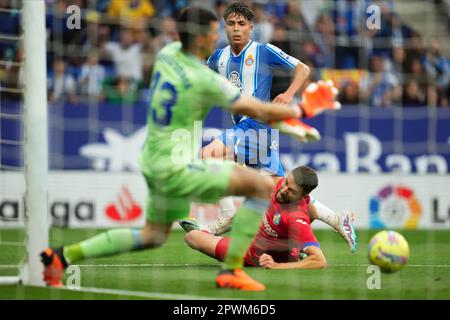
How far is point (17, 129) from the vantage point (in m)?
12.7

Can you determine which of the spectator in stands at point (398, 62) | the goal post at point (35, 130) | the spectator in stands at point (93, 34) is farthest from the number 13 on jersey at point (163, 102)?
the spectator in stands at point (398, 62)

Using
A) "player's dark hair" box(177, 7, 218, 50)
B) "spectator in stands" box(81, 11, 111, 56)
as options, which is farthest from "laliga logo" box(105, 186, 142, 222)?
"player's dark hair" box(177, 7, 218, 50)

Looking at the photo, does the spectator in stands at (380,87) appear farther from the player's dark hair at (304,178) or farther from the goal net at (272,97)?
the player's dark hair at (304,178)

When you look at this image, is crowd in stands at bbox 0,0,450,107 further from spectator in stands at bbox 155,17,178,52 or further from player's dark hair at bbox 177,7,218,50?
player's dark hair at bbox 177,7,218,50

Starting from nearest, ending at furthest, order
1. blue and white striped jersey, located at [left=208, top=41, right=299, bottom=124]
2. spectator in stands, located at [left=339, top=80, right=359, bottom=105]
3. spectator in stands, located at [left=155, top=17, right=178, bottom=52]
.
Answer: blue and white striped jersey, located at [left=208, top=41, right=299, bottom=124] → spectator in stands, located at [left=339, top=80, right=359, bottom=105] → spectator in stands, located at [left=155, top=17, right=178, bottom=52]

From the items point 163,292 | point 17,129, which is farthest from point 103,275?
point 17,129

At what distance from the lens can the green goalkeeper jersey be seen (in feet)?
20.0

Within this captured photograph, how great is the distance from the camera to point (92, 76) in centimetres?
1391

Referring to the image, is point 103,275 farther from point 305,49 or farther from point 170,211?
point 305,49

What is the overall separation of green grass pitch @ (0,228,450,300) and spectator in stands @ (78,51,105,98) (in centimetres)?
389

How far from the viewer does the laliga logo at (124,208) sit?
1353 cm

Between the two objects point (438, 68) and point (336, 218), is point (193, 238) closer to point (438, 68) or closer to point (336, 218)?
point (336, 218)

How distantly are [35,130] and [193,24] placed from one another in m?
1.30
